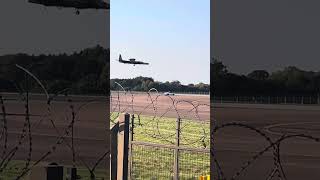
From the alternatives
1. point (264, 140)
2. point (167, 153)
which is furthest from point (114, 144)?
point (264, 140)

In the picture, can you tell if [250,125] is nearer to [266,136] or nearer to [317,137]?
[266,136]

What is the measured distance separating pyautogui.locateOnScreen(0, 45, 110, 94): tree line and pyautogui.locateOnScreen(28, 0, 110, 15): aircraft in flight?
0.42m

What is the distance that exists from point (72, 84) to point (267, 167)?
2.17 metres

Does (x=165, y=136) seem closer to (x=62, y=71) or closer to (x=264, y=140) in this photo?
(x=62, y=71)

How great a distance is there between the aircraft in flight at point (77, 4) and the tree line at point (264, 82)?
1285 millimetres

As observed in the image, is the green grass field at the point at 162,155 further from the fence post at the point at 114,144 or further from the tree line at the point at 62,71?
the tree line at the point at 62,71

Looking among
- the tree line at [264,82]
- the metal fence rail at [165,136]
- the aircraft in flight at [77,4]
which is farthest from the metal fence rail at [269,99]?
the aircraft in flight at [77,4]

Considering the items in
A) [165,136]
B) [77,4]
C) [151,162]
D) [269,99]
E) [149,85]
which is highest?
[77,4]

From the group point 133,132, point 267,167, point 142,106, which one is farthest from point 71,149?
point 267,167

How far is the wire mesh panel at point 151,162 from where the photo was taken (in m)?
5.24

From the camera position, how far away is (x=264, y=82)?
4465 millimetres

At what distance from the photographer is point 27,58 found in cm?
480

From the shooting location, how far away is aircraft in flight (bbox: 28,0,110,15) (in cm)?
477

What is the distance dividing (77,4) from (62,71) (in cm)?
73
